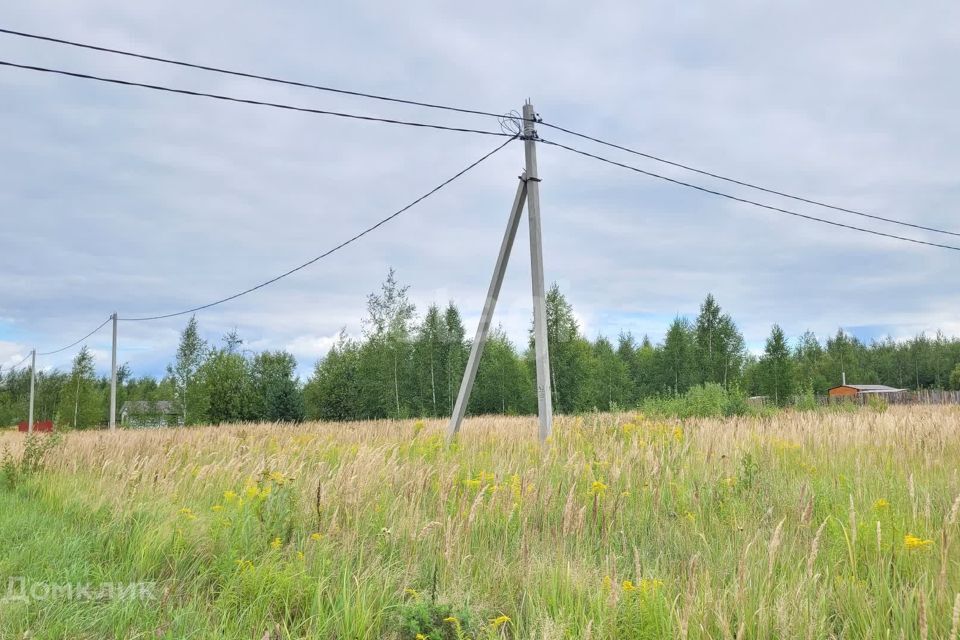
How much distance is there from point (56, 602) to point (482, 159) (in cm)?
810

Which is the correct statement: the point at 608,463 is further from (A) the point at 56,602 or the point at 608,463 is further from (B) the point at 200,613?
(A) the point at 56,602

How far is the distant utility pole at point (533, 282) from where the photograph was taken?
327 inches

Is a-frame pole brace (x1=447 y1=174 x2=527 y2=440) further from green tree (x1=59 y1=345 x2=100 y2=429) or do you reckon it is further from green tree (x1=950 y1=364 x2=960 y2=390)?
green tree (x1=950 y1=364 x2=960 y2=390)

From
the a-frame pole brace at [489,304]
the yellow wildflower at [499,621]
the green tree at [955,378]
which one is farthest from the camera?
the green tree at [955,378]

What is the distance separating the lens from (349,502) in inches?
172

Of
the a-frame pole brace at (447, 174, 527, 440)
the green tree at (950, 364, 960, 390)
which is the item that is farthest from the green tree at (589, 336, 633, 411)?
the green tree at (950, 364, 960, 390)

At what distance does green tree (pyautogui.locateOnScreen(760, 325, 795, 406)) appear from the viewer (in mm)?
42719

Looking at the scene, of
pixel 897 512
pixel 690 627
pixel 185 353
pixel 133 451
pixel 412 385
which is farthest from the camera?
pixel 185 353

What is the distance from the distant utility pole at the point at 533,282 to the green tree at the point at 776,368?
39034mm

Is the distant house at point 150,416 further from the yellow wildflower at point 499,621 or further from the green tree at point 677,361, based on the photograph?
the yellow wildflower at point 499,621

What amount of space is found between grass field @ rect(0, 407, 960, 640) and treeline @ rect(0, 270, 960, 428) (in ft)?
46.9

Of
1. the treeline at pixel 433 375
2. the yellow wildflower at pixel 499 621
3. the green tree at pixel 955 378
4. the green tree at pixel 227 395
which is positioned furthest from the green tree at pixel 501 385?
the green tree at pixel 955 378

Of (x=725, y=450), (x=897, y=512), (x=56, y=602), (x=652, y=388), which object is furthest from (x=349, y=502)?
(x=652, y=388)

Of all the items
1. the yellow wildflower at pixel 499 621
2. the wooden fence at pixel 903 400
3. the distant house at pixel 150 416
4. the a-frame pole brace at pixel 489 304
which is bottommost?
the distant house at pixel 150 416
